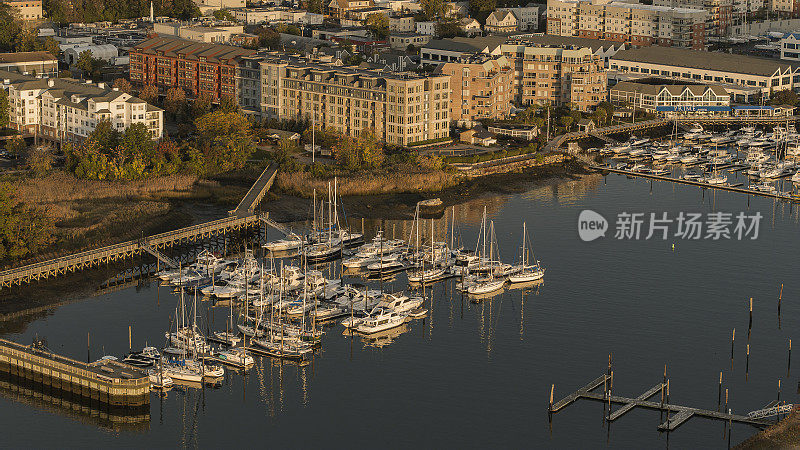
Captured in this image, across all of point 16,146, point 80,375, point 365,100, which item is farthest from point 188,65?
point 80,375

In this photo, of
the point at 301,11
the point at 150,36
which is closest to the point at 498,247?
the point at 150,36

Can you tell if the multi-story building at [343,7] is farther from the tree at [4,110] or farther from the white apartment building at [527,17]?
the tree at [4,110]

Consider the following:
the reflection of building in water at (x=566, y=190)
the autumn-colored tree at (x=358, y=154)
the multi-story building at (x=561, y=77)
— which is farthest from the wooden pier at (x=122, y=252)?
the multi-story building at (x=561, y=77)

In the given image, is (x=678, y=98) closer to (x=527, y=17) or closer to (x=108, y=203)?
(x=527, y=17)

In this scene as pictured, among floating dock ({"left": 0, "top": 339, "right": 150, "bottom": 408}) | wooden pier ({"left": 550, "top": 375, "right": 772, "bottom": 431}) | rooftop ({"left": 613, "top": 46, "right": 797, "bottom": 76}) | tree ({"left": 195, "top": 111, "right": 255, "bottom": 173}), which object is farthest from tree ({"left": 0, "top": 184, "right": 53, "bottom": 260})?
Answer: rooftop ({"left": 613, "top": 46, "right": 797, "bottom": 76})

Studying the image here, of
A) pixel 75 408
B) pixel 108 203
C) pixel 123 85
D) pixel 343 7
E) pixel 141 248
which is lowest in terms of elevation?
pixel 75 408

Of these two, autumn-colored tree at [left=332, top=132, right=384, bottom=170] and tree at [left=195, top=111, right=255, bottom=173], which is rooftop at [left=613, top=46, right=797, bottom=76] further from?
tree at [left=195, top=111, right=255, bottom=173]
